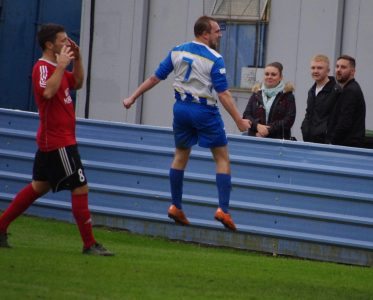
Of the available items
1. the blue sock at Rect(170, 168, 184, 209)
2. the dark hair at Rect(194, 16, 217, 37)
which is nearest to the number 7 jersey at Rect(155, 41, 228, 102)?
the dark hair at Rect(194, 16, 217, 37)

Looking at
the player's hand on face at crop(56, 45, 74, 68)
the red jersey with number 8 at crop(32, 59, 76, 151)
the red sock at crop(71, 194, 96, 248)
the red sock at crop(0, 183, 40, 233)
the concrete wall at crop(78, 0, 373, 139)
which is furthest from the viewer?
the concrete wall at crop(78, 0, 373, 139)

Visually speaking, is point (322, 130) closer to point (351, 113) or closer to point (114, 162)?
point (351, 113)

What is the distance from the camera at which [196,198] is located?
15055 mm

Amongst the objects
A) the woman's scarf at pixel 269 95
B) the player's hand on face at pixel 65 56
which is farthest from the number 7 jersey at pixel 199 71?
the woman's scarf at pixel 269 95

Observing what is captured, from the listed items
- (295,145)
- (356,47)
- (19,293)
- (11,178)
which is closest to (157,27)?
(356,47)

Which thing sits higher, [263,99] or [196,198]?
[263,99]

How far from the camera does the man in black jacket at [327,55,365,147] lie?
14344 mm

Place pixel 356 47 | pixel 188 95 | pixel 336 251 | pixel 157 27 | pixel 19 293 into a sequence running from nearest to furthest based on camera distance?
pixel 19 293 → pixel 188 95 → pixel 336 251 → pixel 356 47 → pixel 157 27

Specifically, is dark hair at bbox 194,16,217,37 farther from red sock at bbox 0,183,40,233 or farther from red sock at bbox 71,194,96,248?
red sock at bbox 0,183,40,233

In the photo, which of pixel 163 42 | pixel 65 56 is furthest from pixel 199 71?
pixel 163 42

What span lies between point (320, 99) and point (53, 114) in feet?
12.1

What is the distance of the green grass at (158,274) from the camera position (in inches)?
402

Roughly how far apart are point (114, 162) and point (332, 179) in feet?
8.84

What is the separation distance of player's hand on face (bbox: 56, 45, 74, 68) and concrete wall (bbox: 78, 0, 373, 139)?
23.4 ft
